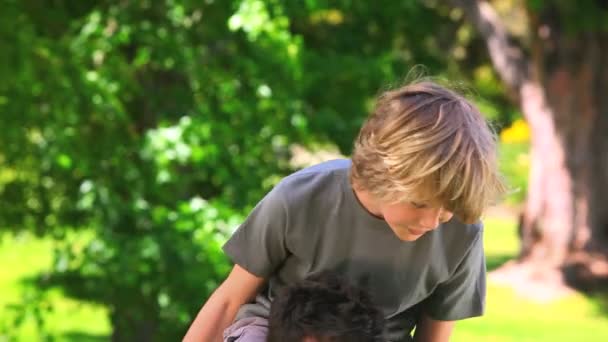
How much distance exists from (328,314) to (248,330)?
260 mm

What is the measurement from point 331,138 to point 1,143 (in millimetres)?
1715

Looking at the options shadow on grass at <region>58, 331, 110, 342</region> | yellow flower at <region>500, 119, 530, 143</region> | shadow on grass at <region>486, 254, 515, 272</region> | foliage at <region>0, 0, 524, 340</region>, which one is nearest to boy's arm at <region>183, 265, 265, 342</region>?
foliage at <region>0, 0, 524, 340</region>

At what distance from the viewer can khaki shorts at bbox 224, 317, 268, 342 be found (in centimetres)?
280

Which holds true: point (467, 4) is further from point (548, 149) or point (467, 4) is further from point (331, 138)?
point (331, 138)

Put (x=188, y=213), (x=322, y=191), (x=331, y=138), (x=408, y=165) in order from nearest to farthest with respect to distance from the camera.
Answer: (x=408, y=165)
(x=322, y=191)
(x=188, y=213)
(x=331, y=138)

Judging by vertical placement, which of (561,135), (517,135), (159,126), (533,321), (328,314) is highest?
(159,126)

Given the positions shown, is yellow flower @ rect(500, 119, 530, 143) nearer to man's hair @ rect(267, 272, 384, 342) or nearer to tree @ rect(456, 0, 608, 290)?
tree @ rect(456, 0, 608, 290)

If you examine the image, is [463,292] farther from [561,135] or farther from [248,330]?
[561,135]

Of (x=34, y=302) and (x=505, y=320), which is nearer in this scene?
(x=34, y=302)

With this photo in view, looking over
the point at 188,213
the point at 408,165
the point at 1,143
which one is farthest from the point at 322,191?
the point at 1,143

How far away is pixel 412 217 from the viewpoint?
102 inches

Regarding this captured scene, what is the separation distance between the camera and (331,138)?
6.32 meters

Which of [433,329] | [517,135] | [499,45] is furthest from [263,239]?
[517,135]

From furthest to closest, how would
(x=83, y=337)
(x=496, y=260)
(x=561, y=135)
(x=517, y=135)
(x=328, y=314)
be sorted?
1. (x=517, y=135)
2. (x=496, y=260)
3. (x=561, y=135)
4. (x=83, y=337)
5. (x=328, y=314)
